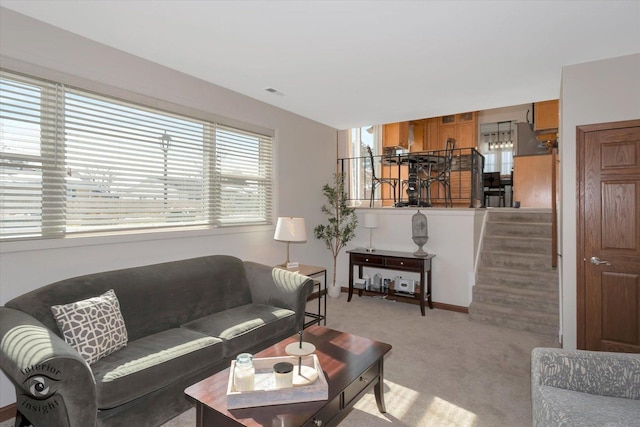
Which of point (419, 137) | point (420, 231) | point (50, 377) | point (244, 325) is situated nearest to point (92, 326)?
point (50, 377)

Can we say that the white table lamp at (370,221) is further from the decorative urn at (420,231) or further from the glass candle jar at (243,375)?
the glass candle jar at (243,375)

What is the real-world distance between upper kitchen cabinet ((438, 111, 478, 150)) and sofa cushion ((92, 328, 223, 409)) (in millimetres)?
8855

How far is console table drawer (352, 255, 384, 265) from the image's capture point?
16.1ft

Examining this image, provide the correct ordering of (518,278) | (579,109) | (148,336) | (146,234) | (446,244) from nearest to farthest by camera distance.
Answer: (148,336), (146,234), (579,109), (518,278), (446,244)

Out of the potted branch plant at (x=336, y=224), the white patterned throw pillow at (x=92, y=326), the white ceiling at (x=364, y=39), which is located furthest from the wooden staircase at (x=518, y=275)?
the white patterned throw pillow at (x=92, y=326)

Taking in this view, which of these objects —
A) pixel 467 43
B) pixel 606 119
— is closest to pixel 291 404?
pixel 467 43

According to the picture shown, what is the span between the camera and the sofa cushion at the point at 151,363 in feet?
6.10

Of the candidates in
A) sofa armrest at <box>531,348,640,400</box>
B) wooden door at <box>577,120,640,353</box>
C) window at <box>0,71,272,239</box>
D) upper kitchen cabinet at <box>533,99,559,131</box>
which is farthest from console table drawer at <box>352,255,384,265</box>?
upper kitchen cabinet at <box>533,99,559,131</box>

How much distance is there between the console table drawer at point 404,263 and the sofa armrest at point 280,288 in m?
1.80

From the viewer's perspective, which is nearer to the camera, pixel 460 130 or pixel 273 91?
pixel 273 91

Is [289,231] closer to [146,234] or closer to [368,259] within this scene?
[146,234]

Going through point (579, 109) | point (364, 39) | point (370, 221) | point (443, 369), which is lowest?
point (443, 369)

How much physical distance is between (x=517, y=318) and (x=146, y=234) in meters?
4.20

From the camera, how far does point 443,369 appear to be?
9.95 ft
